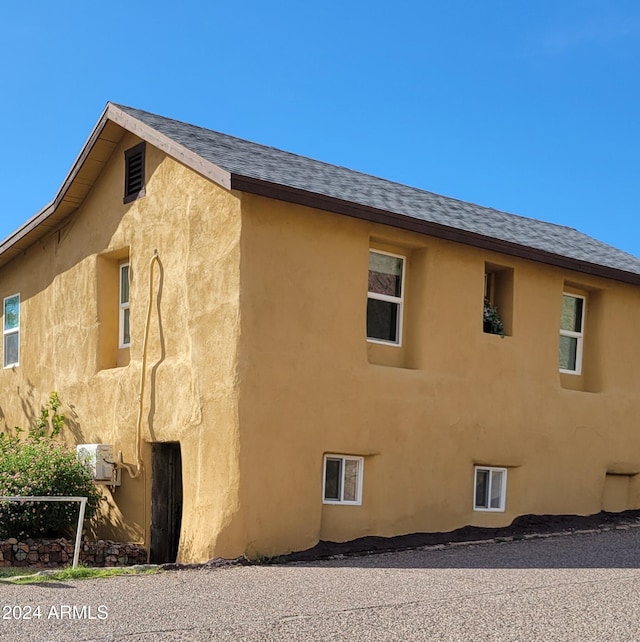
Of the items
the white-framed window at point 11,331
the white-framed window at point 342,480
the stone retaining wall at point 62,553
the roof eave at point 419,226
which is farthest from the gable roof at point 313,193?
the stone retaining wall at point 62,553

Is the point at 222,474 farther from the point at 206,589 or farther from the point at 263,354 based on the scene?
the point at 206,589

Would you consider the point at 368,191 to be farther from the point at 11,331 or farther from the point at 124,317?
the point at 11,331

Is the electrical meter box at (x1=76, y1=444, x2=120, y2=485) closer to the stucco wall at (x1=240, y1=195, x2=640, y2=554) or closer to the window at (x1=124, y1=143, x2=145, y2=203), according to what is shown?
the stucco wall at (x1=240, y1=195, x2=640, y2=554)

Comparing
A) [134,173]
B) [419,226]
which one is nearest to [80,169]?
[134,173]

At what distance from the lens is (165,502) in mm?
13812

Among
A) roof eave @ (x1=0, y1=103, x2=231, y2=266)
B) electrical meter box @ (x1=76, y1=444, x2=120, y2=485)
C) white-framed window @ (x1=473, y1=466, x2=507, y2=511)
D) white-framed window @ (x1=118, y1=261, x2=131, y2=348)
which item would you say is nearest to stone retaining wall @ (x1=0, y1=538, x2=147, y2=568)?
electrical meter box @ (x1=76, y1=444, x2=120, y2=485)

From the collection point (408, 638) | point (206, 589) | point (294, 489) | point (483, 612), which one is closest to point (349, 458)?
point (294, 489)

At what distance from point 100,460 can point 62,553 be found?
1.42 meters

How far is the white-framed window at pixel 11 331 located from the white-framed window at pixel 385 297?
24.6 feet

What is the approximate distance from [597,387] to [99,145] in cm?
909

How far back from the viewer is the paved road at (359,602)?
763 cm

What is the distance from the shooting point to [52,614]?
828 centimetres

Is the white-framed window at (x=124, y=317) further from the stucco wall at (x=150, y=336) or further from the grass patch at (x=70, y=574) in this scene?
the grass patch at (x=70, y=574)

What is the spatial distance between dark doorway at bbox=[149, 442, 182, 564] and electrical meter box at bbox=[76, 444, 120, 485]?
75cm
